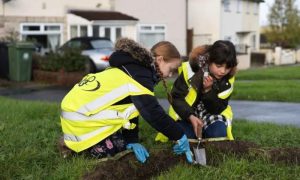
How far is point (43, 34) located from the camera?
873 inches

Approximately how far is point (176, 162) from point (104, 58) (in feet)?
49.6

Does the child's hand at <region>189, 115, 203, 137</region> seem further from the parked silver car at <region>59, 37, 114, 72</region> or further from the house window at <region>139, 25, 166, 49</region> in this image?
the house window at <region>139, 25, 166, 49</region>

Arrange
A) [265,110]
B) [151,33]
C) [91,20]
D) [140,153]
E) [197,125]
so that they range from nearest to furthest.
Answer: [140,153]
[197,125]
[265,110]
[91,20]
[151,33]

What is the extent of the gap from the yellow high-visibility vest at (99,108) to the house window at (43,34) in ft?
54.5

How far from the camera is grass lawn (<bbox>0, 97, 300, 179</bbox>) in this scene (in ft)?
13.7

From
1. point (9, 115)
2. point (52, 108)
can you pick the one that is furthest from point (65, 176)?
point (52, 108)

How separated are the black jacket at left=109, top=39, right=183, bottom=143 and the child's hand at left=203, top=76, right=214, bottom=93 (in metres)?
0.78

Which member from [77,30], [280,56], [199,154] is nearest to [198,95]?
[199,154]

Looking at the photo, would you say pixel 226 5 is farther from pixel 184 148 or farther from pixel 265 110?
pixel 184 148

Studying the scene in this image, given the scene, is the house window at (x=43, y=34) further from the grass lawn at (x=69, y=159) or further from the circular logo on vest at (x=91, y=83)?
the circular logo on vest at (x=91, y=83)

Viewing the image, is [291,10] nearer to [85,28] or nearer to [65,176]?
[85,28]

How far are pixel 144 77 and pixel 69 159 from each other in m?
1.03

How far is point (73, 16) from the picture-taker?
23.4m

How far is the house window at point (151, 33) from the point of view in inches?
1123
